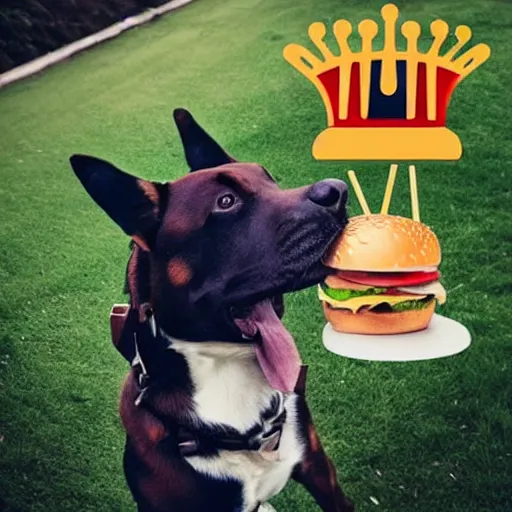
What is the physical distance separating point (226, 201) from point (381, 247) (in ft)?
1.14

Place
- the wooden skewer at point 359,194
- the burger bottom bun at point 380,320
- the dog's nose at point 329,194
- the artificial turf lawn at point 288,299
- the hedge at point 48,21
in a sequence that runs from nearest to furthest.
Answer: the dog's nose at point 329,194, the burger bottom bun at point 380,320, the wooden skewer at point 359,194, the artificial turf lawn at point 288,299, the hedge at point 48,21

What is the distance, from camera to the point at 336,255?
2.05 meters

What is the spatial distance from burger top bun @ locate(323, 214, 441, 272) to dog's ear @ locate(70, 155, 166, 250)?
1.25 feet

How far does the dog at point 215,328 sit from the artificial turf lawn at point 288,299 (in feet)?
0.28

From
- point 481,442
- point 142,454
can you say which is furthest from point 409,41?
point 142,454

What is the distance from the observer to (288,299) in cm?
222

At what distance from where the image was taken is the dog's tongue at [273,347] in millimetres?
2076

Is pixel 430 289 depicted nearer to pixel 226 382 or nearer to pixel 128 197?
pixel 226 382

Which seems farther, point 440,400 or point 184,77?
point 184,77

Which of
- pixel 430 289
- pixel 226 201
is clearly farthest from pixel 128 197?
pixel 430 289

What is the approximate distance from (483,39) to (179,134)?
79 cm

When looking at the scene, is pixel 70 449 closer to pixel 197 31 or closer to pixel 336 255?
pixel 336 255

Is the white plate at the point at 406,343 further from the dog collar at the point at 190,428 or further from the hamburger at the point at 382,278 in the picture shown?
the dog collar at the point at 190,428

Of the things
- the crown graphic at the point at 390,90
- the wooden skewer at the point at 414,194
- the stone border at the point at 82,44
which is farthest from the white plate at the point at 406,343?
the stone border at the point at 82,44
